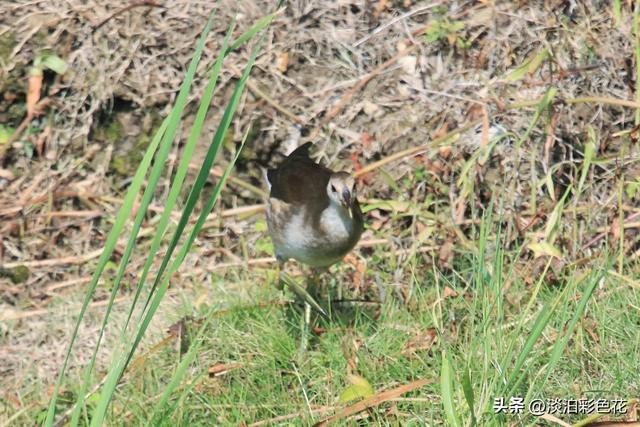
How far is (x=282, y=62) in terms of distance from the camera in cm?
562

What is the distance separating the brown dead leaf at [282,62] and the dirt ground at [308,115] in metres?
0.02

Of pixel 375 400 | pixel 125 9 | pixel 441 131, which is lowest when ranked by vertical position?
pixel 441 131

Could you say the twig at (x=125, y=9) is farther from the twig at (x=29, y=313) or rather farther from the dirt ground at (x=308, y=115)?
the twig at (x=29, y=313)

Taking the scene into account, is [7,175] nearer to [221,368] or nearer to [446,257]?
[221,368]

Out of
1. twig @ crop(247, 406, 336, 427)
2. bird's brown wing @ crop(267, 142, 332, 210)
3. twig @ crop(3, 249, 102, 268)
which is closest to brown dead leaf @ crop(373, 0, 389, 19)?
bird's brown wing @ crop(267, 142, 332, 210)

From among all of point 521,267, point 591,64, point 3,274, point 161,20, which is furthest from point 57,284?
point 591,64

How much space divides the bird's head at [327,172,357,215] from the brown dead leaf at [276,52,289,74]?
1.58m

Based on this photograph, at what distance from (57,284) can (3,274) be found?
32cm

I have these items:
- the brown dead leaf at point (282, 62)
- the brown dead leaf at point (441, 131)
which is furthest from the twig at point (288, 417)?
the brown dead leaf at point (282, 62)

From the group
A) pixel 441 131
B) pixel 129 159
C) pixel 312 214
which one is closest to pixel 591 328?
pixel 312 214

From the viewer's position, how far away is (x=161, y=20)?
571cm

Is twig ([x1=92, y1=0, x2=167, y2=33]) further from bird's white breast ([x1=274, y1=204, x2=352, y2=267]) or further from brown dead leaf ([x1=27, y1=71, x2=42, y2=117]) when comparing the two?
bird's white breast ([x1=274, y1=204, x2=352, y2=267])

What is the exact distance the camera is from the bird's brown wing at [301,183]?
173 inches

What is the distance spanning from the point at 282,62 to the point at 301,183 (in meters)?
1.38
